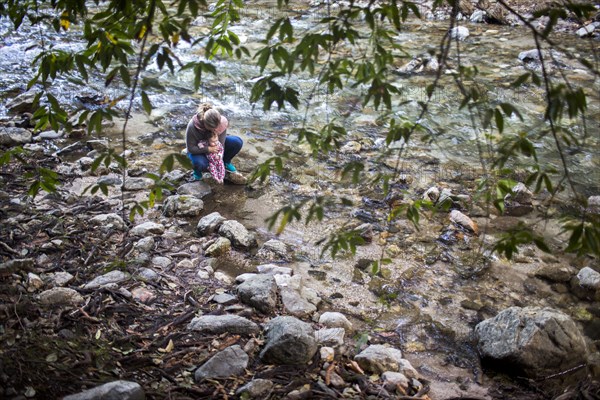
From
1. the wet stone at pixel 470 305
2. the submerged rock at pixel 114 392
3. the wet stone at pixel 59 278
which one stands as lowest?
the wet stone at pixel 470 305

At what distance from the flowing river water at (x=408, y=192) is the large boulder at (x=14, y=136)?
2.27 ft

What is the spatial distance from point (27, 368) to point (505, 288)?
11.6ft

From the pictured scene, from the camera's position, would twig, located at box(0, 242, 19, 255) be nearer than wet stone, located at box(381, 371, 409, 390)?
No

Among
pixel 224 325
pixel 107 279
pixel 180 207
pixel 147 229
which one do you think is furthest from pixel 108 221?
pixel 224 325

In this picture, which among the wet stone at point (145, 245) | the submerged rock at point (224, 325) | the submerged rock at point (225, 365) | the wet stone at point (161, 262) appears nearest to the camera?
the submerged rock at point (225, 365)

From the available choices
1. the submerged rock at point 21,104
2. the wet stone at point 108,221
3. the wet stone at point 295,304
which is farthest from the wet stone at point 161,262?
the submerged rock at point 21,104

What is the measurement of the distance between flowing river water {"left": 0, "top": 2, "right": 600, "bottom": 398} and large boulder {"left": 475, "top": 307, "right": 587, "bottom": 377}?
206 millimetres

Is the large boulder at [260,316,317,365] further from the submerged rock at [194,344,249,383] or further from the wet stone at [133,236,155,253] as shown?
the wet stone at [133,236,155,253]

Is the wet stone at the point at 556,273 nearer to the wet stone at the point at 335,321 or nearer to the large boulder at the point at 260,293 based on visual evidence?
the wet stone at the point at 335,321

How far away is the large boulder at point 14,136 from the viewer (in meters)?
5.99

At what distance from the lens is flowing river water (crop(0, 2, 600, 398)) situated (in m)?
4.08

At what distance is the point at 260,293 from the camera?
386 cm

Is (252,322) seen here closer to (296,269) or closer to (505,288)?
(296,269)

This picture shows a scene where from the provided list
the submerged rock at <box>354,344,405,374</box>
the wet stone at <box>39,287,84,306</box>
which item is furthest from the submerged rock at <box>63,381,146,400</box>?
the submerged rock at <box>354,344,405,374</box>
